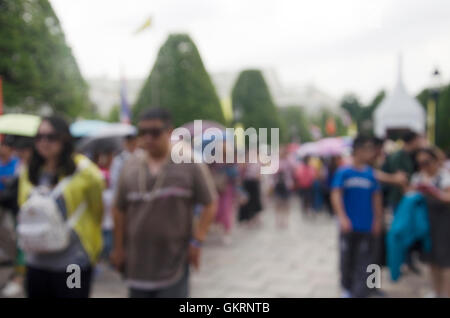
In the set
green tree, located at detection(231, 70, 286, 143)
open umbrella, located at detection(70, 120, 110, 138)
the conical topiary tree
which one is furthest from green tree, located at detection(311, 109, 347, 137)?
open umbrella, located at detection(70, 120, 110, 138)

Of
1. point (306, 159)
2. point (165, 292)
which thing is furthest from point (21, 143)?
point (306, 159)

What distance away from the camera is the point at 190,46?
21.6 meters

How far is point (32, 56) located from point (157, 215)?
1190 millimetres

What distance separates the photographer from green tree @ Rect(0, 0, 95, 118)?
2.29 metres

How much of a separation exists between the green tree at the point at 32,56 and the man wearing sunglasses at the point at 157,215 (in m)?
0.69

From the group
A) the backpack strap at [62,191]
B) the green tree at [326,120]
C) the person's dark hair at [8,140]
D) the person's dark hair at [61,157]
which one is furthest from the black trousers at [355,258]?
the green tree at [326,120]

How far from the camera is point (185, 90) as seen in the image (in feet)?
73.2

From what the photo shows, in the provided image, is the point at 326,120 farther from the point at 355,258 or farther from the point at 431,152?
the point at 355,258

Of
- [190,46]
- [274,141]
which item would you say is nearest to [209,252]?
[274,141]

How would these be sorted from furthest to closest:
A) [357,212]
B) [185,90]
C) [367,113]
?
1. [367,113]
2. [185,90]
3. [357,212]

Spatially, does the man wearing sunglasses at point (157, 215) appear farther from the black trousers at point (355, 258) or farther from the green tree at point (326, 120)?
the green tree at point (326, 120)

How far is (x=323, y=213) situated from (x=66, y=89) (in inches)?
350

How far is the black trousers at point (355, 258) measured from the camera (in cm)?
389

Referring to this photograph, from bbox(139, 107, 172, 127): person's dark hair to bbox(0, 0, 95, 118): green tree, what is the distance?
1.93 feet
